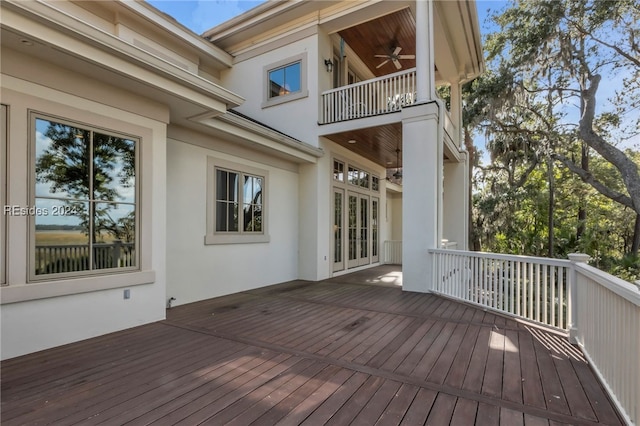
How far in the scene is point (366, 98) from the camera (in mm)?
7105

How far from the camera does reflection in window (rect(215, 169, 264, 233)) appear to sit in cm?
566

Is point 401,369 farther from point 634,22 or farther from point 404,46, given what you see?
point 634,22

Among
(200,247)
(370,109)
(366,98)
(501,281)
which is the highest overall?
(366,98)

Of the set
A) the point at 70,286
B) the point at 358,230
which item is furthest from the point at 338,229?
the point at 70,286

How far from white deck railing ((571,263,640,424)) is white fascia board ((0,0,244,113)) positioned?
448 cm

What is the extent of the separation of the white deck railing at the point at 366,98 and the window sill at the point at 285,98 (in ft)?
1.63

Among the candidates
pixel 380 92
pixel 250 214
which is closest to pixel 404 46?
pixel 380 92

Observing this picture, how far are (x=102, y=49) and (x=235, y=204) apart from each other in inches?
130

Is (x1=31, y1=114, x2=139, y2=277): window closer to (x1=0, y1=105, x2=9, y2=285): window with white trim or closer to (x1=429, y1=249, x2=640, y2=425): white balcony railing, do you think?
(x1=0, y1=105, x2=9, y2=285): window with white trim

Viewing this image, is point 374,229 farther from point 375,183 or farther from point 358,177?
point 358,177

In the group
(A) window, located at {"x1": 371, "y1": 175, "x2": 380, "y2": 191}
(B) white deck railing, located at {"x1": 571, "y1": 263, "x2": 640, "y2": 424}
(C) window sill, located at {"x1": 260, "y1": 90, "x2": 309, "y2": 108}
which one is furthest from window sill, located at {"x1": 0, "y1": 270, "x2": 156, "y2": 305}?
(A) window, located at {"x1": 371, "y1": 175, "x2": 380, "y2": 191}

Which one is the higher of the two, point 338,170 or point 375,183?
point 338,170

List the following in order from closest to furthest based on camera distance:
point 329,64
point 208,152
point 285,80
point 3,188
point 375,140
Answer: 1. point 3,188
2. point 208,152
3. point 329,64
4. point 375,140
5. point 285,80

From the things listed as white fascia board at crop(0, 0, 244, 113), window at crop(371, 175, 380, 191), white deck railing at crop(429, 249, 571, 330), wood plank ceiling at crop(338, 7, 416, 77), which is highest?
wood plank ceiling at crop(338, 7, 416, 77)
